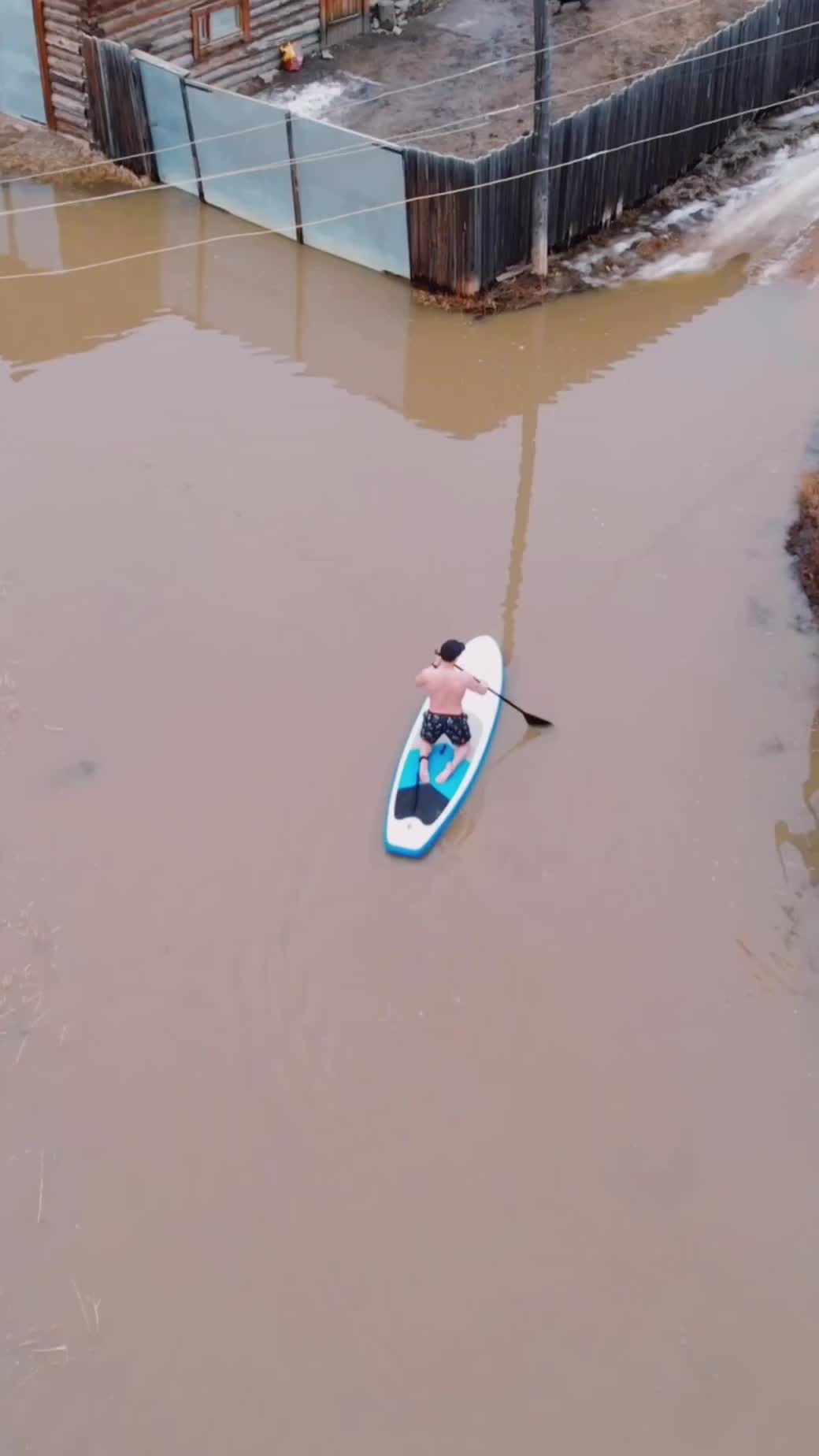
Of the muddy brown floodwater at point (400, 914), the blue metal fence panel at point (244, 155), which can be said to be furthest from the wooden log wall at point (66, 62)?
the muddy brown floodwater at point (400, 914)

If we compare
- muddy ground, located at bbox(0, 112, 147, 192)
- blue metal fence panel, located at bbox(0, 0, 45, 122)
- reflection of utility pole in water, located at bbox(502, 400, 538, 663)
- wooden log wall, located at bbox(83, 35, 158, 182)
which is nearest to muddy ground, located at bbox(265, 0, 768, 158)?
wooden log wall, located at bbox(83, 35, 158, 182)

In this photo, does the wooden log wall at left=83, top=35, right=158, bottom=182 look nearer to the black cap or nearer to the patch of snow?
the patch of snow

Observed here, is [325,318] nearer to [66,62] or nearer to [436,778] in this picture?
[66,62]

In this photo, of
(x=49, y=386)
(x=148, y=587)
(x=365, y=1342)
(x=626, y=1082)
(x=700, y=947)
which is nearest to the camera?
(x=365, y=1342)

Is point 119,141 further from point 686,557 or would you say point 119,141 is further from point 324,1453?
point 324,1453

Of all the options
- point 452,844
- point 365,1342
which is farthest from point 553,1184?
point 452,844

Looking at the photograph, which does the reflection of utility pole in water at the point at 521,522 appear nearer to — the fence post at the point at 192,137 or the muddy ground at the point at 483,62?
the muddy ground at the point at 483,62

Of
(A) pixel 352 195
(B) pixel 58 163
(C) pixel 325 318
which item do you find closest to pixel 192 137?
(B) pixel 58 163
